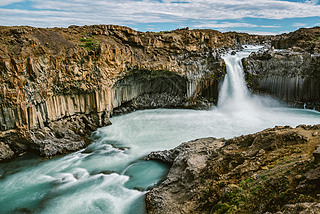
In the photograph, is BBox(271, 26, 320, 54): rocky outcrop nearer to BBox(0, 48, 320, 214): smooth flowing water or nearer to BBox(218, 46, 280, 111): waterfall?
BBox(218, 46, 280, 111): waterfall

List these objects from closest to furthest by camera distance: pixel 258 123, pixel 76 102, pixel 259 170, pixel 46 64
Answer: pixel 259 170 < pixel 46 64 < pixel 76 102 < pixel 258 123

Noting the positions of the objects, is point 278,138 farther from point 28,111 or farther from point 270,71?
point 270,71

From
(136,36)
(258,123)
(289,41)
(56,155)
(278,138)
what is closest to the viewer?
(278,138)

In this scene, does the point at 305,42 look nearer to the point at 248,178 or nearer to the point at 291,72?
the point at 291,72

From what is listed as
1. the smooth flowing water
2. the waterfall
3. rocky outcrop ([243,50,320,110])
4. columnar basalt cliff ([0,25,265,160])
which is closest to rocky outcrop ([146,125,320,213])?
the smooth flowing water

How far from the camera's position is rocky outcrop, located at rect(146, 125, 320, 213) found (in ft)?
18.3

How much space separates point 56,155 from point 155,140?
743 cm

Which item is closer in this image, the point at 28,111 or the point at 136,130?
the point at 28,111

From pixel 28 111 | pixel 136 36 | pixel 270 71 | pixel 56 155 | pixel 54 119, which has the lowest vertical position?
pixel 56 155

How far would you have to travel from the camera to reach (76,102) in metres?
19.7

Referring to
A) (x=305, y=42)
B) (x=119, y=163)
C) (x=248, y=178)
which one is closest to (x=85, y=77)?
(x=119, y=163)

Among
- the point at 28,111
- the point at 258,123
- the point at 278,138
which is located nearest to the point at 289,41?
the point at 258,123

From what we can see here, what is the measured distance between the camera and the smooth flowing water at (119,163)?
35.4 feet

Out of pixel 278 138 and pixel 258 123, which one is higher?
pixel 278 138
